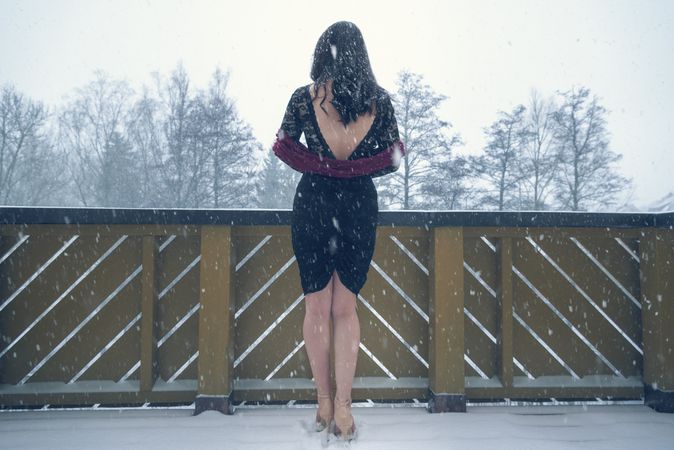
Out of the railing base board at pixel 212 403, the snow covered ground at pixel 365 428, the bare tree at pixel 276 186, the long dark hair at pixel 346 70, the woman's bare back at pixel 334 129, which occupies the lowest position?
the snow covered ground at pixel 365 428

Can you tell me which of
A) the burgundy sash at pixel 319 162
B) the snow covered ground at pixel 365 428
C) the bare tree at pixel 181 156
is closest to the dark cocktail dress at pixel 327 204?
the burgundy sash at pixel 319 162

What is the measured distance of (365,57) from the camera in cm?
156

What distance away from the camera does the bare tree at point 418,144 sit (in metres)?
21.5

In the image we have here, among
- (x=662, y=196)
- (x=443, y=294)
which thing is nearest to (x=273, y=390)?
(x=443, y=294)

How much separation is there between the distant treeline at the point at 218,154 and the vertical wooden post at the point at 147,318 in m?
19.5

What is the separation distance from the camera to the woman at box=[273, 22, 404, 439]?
151 centimetres

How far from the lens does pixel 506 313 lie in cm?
186

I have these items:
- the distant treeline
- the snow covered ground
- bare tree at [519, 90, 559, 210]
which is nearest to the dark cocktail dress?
the snow covered ground

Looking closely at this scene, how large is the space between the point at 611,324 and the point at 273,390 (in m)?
1.52

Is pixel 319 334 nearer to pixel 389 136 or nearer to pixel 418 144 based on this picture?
pixel 389 136

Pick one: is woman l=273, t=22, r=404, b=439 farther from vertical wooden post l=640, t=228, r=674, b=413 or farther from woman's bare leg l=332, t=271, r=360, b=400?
vertical wooden post l=640, t=228, r=674, b=413

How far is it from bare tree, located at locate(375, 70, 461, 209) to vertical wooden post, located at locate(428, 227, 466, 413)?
19.5 m

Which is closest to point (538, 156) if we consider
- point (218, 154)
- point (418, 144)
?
point (418, 144)

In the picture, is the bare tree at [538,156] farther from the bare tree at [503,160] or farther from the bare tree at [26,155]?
the bare tree at [26,155]
